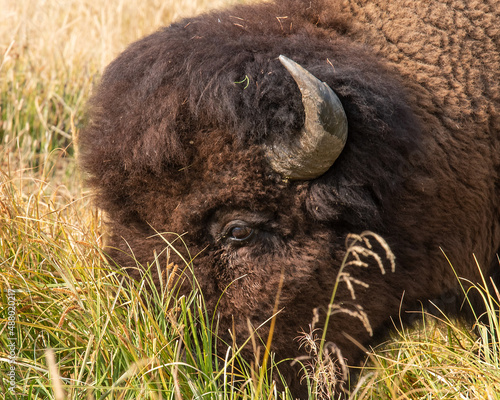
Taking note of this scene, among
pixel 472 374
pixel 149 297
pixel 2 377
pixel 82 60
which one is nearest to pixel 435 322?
pixel 472 374

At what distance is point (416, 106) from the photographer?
9.29 ft

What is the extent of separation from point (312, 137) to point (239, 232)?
59 centimetres

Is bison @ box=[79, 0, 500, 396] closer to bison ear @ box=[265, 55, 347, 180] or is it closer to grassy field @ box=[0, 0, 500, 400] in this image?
bison ear @ box=[265, 55, 347, 180]

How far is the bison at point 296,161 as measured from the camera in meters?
2.55

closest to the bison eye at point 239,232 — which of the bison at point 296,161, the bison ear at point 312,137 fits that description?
the bison at point 296,161

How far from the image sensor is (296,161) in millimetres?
2539

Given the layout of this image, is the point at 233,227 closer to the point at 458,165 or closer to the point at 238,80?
the point at 238,80

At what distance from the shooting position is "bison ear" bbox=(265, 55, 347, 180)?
2.37 m

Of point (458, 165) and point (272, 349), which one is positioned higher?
point (458, 165)

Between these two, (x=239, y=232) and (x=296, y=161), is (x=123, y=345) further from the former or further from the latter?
(x=296, y=161)

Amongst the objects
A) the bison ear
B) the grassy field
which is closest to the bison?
the bison ear

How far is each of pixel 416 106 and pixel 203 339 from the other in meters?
1.56

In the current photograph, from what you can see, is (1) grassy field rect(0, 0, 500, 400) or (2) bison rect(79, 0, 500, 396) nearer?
(1) grassy field rect(0, 0, 500, 400)

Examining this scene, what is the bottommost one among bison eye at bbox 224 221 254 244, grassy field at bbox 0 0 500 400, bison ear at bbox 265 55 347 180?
grassy field at bbox 0 0 500 400
